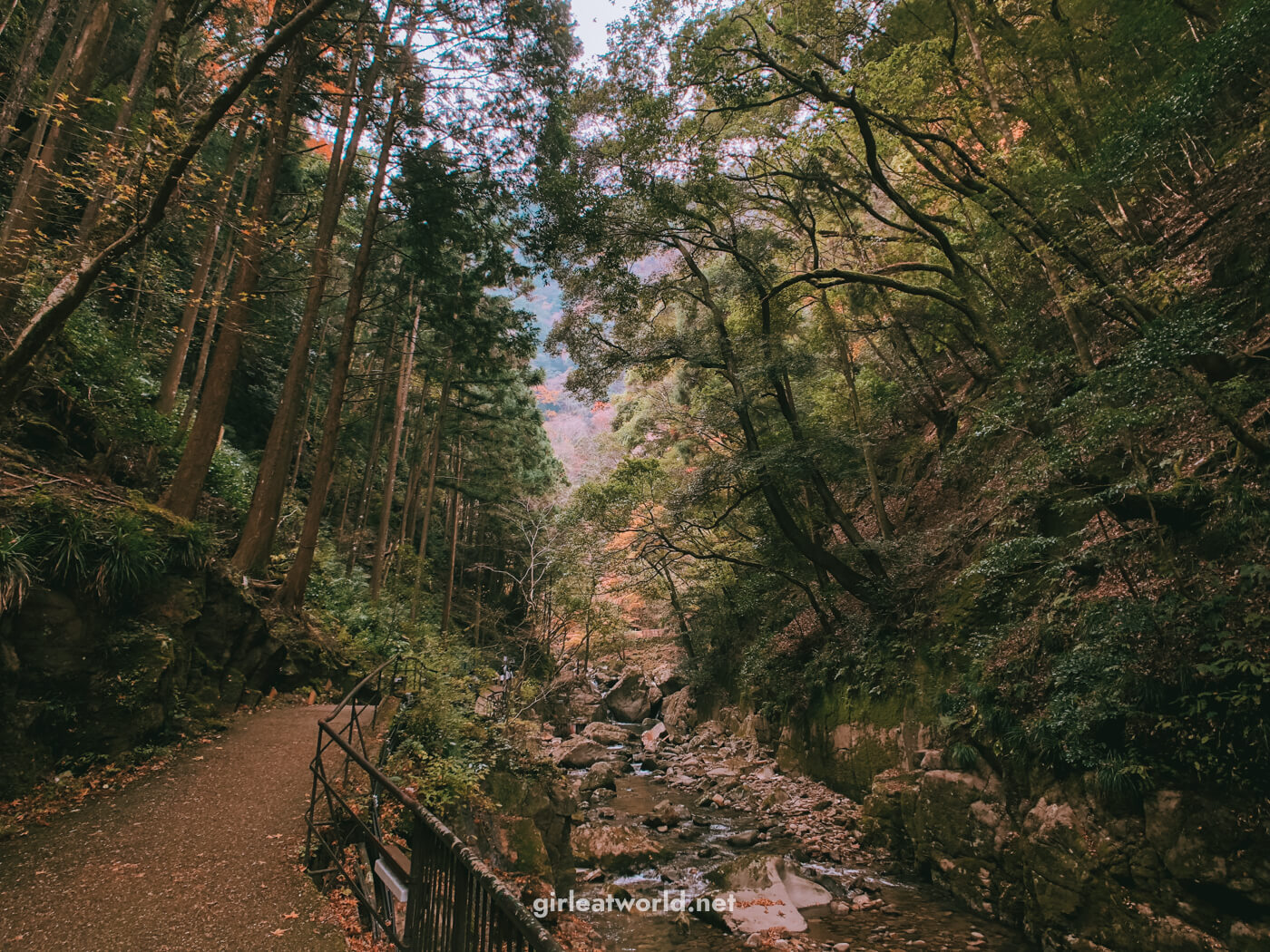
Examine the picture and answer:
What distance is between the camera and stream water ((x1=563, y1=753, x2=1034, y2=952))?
5.12 metres

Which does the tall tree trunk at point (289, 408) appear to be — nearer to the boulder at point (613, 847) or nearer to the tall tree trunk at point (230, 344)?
the tall tree trunk at point (230, 344)

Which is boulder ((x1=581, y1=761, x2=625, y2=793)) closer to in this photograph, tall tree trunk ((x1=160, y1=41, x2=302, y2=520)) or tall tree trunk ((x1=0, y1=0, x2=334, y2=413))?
tall tree trunk ((x1=160, y1=41, x2=302, y2=520))

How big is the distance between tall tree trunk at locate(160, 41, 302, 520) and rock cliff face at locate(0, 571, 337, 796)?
128cm

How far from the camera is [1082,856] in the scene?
445 centimetres

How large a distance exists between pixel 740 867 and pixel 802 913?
1.02 meters

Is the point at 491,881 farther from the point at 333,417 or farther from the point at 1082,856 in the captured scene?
the point at 333,417

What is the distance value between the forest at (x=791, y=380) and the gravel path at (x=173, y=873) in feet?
2.56

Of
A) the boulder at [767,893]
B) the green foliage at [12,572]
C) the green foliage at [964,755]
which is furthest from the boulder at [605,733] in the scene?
the green foliage at [12,572]

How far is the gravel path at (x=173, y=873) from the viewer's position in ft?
10.0

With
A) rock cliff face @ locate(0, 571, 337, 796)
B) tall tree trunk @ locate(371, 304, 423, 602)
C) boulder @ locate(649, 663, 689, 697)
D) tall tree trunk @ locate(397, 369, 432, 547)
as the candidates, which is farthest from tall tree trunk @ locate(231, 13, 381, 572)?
boulder @ locate(649, 663, 689, 697)

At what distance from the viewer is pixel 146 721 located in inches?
209

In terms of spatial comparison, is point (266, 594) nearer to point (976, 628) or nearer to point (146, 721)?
point (146, 721)

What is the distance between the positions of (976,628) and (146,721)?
9813 mm

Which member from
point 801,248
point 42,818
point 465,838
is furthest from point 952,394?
point 42,818
